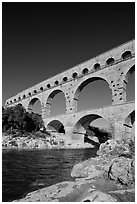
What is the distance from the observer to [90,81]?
112 feet

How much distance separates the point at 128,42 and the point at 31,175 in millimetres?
25987

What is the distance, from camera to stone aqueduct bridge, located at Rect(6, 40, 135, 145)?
24.8 m

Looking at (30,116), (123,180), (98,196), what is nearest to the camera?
(98,196)

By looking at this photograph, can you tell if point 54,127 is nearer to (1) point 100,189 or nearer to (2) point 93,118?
(2) point 93,118

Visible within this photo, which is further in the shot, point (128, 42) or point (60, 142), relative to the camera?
point (60, 142)

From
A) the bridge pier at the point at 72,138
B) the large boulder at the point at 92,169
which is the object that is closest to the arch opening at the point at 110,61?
the bridge pier at the point at 72,138

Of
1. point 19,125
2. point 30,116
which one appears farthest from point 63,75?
point 19,125

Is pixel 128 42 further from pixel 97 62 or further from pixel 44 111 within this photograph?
→ pixel 44 111

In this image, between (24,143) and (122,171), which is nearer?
(122,171)

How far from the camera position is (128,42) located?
90.9 ft

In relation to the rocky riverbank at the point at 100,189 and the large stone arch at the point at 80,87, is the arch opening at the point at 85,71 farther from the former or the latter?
the rocky riverbank at the point at 100,189

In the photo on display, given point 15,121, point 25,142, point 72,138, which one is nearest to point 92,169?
point 25,142

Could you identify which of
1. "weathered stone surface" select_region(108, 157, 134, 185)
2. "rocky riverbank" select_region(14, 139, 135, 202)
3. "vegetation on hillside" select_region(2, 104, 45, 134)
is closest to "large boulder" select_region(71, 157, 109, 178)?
"rocky riverbank" select_region(14, 139, 135, 202)

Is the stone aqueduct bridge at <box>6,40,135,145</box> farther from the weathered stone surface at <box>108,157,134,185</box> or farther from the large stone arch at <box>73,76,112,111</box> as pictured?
the weathered stone surface at <box>108,157,134,185</box>
